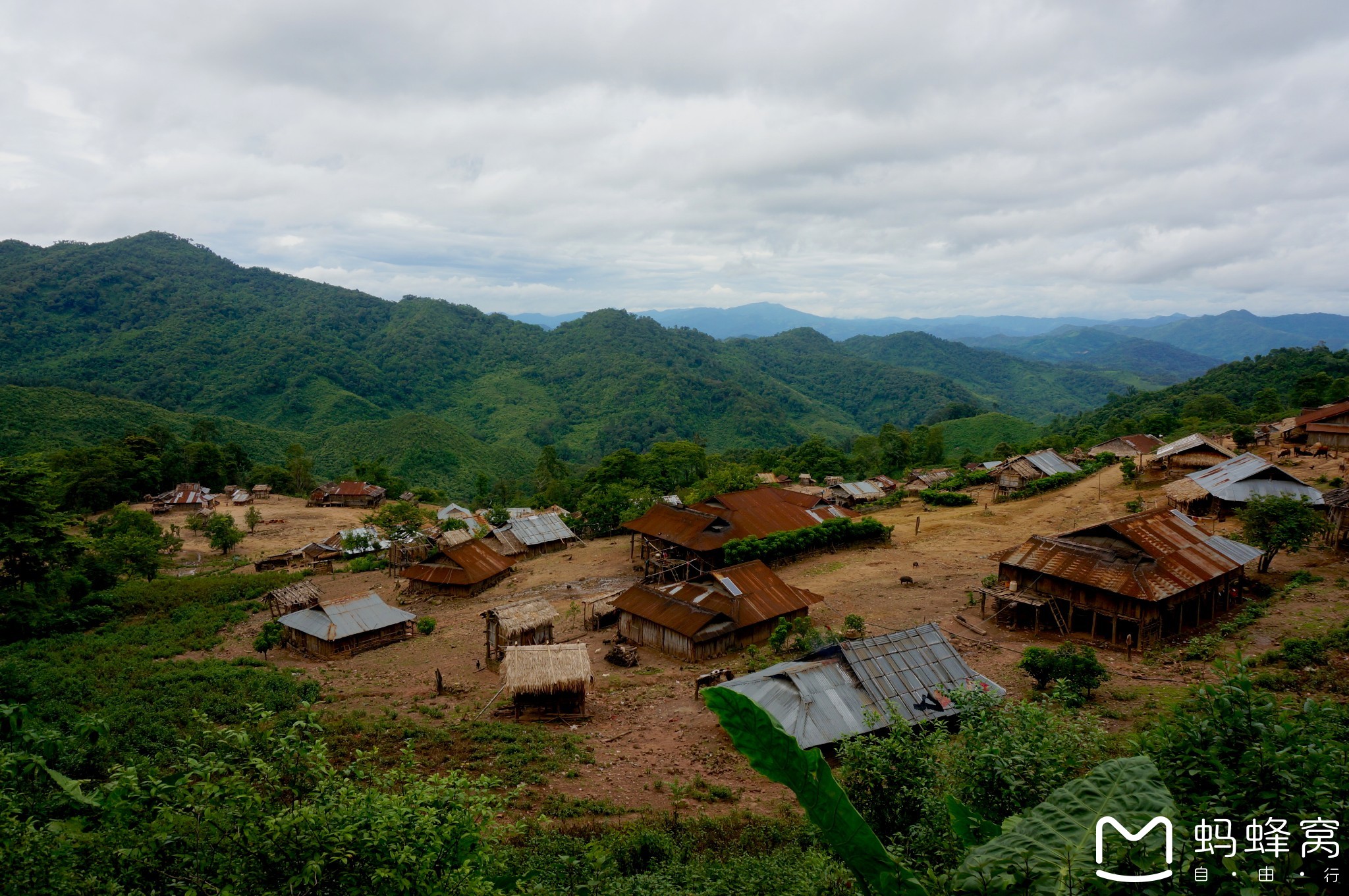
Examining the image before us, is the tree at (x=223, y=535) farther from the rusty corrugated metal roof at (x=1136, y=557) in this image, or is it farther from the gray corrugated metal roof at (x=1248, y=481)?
the gray corrugated metal roof at (x=1248, y=481)

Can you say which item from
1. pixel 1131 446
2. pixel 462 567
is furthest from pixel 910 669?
pixel 1131 446

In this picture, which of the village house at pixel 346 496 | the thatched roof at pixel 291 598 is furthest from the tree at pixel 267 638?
the village house at pixel 346 496

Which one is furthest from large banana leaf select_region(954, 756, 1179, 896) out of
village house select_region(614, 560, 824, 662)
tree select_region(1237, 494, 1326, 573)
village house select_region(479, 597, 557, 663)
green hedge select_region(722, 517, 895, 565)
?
green hedge select_region(722, 517, 895, 565)

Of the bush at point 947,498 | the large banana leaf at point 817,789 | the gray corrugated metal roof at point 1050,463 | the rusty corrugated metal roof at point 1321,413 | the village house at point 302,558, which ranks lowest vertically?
the village house at point 302,558

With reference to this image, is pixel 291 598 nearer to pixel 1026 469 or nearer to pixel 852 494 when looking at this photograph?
pixel 852 494

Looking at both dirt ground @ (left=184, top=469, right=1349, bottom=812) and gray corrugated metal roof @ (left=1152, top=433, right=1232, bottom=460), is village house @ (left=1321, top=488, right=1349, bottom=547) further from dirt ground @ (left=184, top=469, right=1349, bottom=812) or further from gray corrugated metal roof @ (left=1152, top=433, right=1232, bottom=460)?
gray corrugated metal roof @ (left=1152, top=433, right=1232, bottom=460)

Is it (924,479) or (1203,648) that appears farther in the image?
(924,479)
